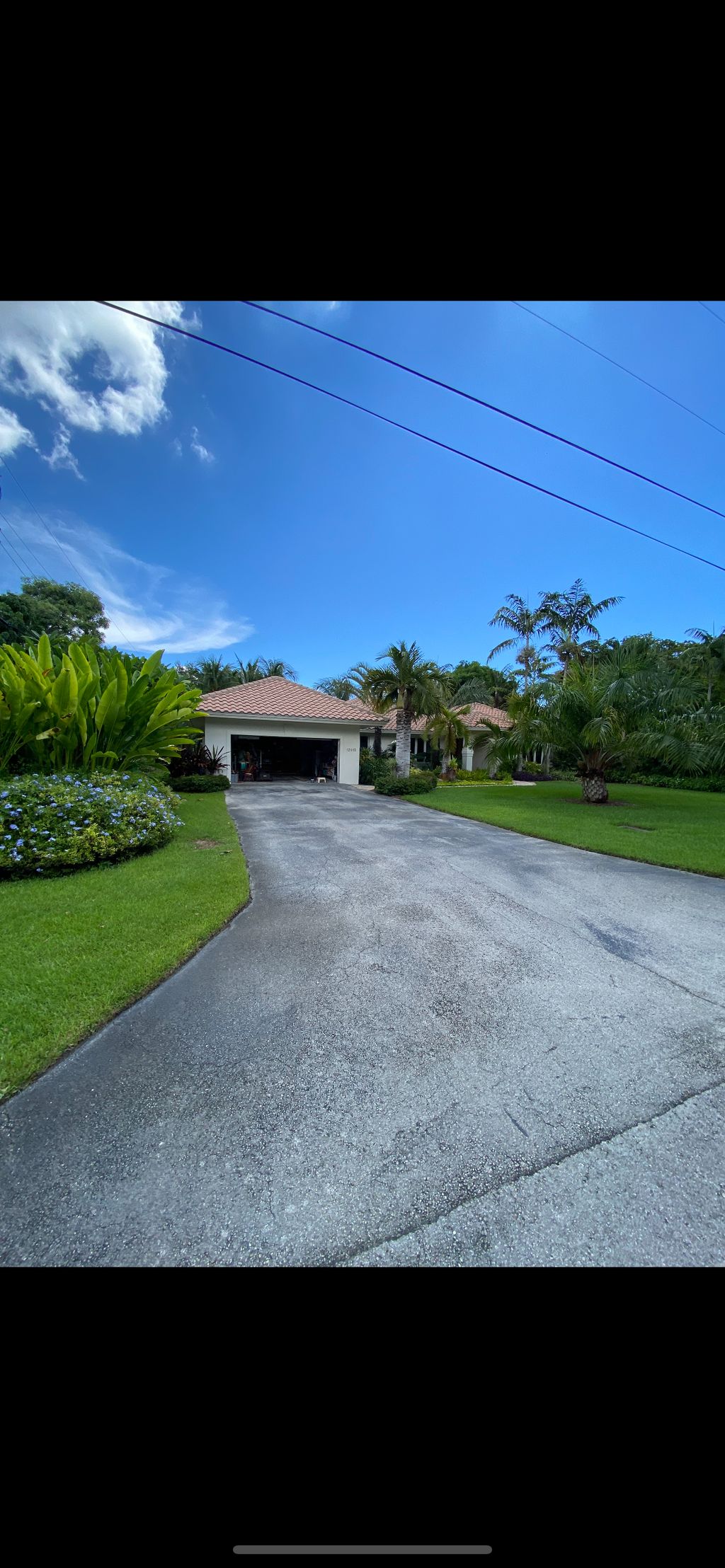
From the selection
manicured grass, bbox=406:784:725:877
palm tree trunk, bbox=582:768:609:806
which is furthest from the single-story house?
palm tree trunk, bbox=582:768:609:806

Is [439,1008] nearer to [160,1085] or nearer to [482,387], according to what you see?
[160,1085]

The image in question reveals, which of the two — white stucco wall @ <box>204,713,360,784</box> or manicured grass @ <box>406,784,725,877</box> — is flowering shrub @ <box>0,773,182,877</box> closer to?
manicured grass @ <box>406,784,725,877</box>

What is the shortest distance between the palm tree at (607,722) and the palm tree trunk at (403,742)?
5224mm

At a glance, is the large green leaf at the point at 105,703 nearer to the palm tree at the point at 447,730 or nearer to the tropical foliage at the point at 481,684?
the palm tree at the point at 447,730

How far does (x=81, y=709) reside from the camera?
7.07 meters

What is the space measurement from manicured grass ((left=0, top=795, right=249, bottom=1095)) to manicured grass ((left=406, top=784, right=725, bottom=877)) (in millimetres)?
5889

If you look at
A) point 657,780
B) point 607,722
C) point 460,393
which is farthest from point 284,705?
point 657,780

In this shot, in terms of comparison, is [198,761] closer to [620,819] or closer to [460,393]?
[620,819]

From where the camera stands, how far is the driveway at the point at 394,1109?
1542 mm

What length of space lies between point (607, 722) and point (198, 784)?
40.6 feet

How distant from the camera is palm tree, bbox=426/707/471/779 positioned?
20.0 meters

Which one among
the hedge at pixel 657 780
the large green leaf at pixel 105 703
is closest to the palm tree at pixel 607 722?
the hedge at pixel 657 780
